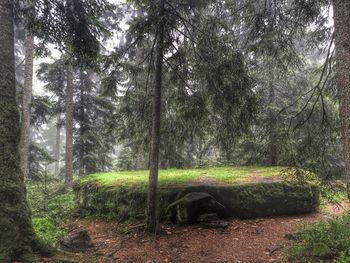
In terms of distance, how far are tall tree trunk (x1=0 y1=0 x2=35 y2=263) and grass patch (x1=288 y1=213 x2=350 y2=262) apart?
16.8 ft

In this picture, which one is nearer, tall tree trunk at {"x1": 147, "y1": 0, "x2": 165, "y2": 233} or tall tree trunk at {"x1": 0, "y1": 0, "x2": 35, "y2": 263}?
tall tree trunk at {"x1": 0, "y1": 0, "x2": 35, "y2": 263}

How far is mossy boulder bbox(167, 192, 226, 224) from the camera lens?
28.0 feet

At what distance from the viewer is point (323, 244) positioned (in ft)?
19.1

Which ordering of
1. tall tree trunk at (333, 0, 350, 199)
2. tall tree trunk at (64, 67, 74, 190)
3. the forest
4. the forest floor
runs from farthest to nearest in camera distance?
1. tall tree trunk at (64, 67, 74, 190)
2. the forest floor
3. the forest
4. tall tree trunk at (333, 0, 350, 199)

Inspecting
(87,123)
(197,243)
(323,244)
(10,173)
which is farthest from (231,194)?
(87,123)

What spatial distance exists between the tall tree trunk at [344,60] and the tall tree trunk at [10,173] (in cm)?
590

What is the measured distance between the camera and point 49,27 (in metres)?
7.61

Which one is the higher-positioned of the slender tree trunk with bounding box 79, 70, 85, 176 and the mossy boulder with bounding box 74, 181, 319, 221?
the slender tree trunk with bounding box 79, 70, 85, 176

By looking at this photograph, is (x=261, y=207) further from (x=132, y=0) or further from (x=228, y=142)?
(x=132, y=0)

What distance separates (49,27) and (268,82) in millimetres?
9856

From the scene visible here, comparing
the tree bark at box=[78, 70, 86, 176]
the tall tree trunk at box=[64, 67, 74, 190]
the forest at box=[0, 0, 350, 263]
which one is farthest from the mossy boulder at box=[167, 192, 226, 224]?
the tree bark at box=[78, 70, 86, 176]

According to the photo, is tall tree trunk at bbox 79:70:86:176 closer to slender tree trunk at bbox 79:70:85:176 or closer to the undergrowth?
slender tree trunk at bbox 79:70:85:176

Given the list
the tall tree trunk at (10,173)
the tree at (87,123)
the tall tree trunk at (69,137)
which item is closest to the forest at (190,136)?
the tall tree trunk at (10,173)

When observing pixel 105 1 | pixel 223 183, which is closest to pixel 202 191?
pixel 223 183
